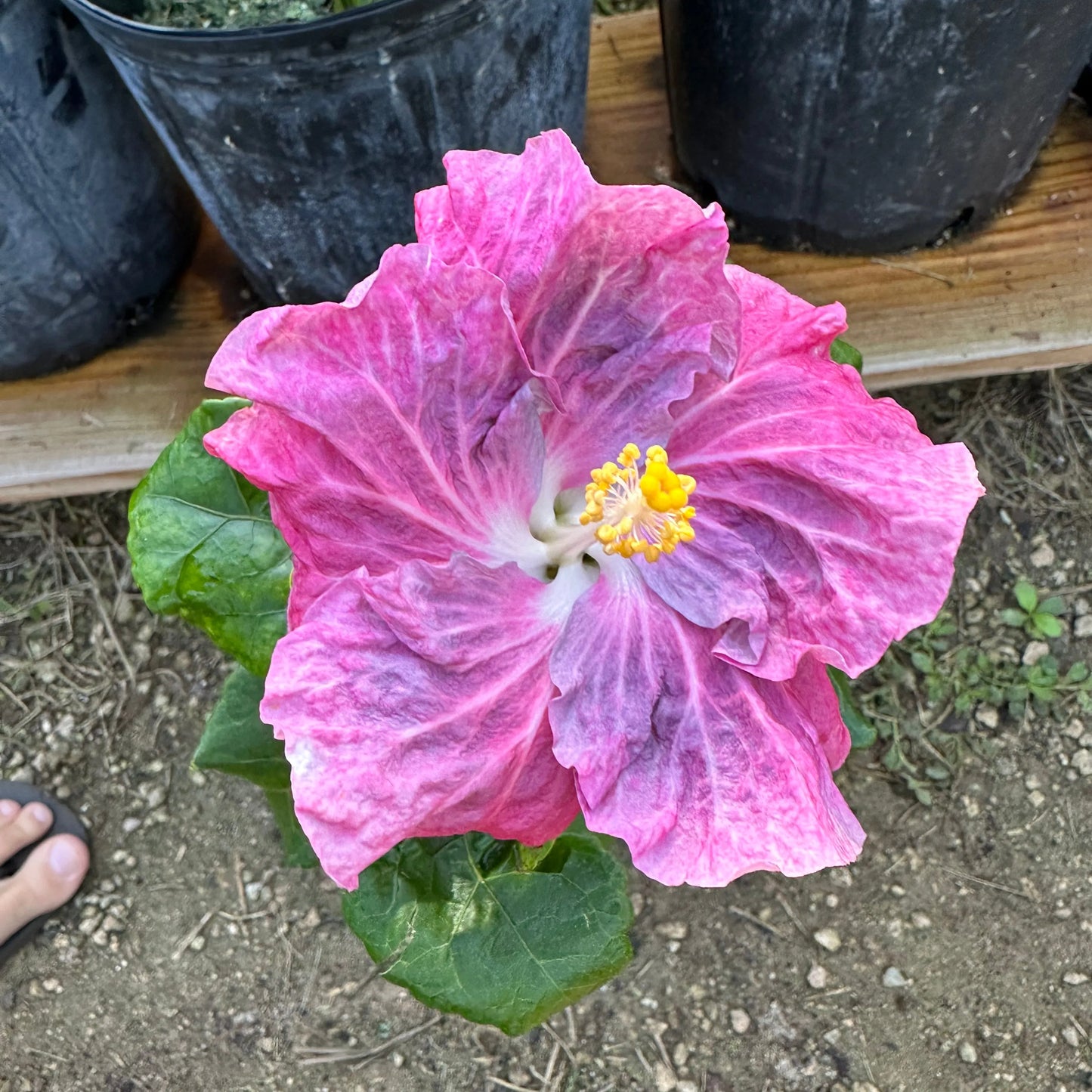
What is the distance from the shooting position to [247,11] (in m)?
1.18

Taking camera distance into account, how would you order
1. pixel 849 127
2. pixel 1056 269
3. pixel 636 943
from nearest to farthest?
pixel 849 127, pixel 1056 269, pixel 636 943

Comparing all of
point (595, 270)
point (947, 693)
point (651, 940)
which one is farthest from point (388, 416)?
point (947, 693)

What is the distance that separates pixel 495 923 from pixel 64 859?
0.98m

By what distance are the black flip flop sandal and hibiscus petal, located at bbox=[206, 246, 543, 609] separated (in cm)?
130

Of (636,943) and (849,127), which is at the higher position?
(849,127)

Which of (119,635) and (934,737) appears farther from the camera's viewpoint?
(119,635)

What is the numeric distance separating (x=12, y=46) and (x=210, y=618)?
0.75 meters

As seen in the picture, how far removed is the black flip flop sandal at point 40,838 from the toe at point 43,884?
0.01 meters

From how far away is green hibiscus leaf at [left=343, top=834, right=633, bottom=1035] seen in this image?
3.80 feet

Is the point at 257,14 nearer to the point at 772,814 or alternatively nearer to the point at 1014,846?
the point at 772,814

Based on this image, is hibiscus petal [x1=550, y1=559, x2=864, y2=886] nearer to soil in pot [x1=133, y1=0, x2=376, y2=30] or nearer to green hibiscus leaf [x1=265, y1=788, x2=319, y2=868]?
green hibiscus leaf [x1=265, y1=788, x2=319, y2=868]

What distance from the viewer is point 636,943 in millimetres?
1684

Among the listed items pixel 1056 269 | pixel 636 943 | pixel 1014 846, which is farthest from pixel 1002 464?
pixel 636 943

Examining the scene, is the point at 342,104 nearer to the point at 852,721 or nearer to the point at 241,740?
the point at 241,740
